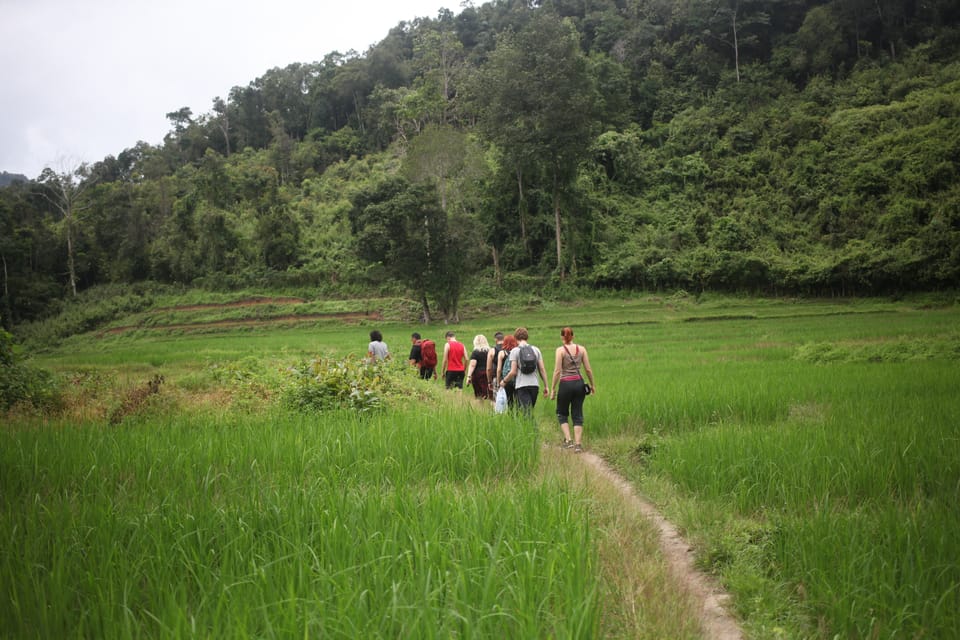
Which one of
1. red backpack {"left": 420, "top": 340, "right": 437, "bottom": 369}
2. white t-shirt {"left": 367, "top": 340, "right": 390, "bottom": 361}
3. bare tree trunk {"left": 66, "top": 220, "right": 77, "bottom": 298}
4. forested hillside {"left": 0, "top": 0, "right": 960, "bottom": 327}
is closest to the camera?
white t-shirt {"left": 367, "top": 340, "right": 390, "bottom": 361}

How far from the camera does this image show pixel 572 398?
7852mm

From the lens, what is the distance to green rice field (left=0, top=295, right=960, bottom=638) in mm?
2648

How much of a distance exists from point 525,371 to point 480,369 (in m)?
2.69

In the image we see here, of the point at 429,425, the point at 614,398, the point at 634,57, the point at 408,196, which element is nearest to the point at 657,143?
the point at 634,57

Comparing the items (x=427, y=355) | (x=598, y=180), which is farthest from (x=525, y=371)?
(x=598, y=180)

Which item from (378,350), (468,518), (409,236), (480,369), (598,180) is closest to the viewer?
(468,518)

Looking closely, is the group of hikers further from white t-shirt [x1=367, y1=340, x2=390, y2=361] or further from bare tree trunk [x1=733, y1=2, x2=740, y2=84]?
bare tree trunk [x1=733, y1=2, x2=740, y2=84]

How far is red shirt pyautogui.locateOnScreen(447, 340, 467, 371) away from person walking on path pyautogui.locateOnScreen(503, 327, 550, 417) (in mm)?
3512

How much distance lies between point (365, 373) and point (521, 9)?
3017 inches

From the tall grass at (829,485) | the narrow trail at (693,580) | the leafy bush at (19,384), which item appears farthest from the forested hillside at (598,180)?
the narrow trail at (693,580)

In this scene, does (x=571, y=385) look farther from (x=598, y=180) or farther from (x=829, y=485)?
(x=598, y=180)

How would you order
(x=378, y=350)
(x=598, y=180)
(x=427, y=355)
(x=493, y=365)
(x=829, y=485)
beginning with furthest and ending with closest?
1. (x=598, y=180)
2. (x=427, y=355)
3. (x=378, y=350)
4. (x=493, y=365)
5. (x=829, y=485)

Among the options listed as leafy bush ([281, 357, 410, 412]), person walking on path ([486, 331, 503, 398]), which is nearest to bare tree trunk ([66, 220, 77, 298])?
leafy bush ([281, 357, 410, 412])

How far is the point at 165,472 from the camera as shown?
187 inches
